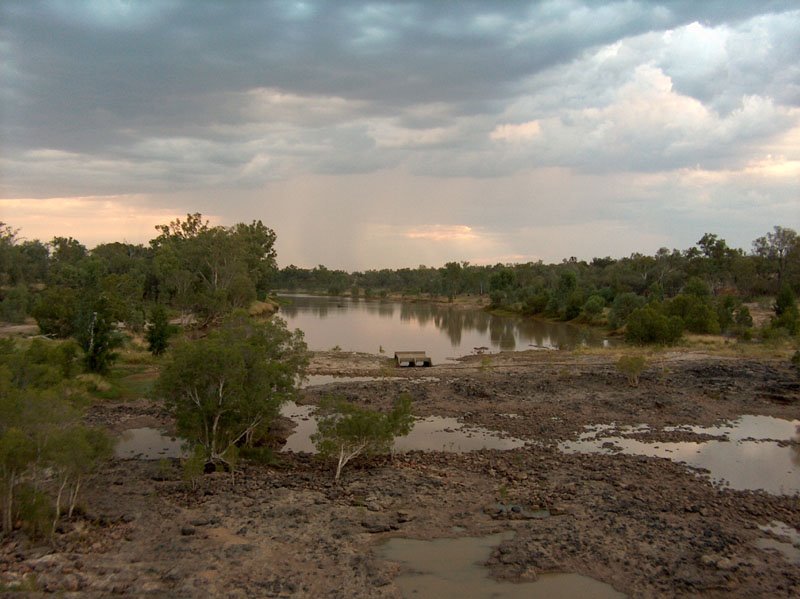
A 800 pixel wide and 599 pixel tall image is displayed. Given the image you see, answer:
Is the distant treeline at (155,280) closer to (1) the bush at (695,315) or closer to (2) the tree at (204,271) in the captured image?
(2) the tree at (204,271)

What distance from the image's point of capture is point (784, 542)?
11.2 m

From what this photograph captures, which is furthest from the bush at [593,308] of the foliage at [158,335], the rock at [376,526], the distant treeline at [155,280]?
the rock at [376,526]

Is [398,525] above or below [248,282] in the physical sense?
below

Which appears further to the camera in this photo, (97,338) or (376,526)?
(97,338)

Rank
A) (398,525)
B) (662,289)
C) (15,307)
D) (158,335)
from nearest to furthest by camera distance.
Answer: (398,525) < (158,335) < (15,307) < (662,289)

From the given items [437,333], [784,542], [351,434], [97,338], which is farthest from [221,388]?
[437,333]

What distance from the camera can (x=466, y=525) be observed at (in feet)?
38.2

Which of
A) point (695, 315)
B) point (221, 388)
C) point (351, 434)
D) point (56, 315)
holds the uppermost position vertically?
point (695, 315)

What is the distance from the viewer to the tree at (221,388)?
530 inches

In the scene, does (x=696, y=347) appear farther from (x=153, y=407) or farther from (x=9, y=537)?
(x=9, y=537)

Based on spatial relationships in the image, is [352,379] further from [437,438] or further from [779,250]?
[779,250]

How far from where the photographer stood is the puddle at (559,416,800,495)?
1499 centimetres

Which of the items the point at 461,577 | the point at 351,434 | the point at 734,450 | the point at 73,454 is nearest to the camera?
the point at 461,577

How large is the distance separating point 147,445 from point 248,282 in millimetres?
36779
